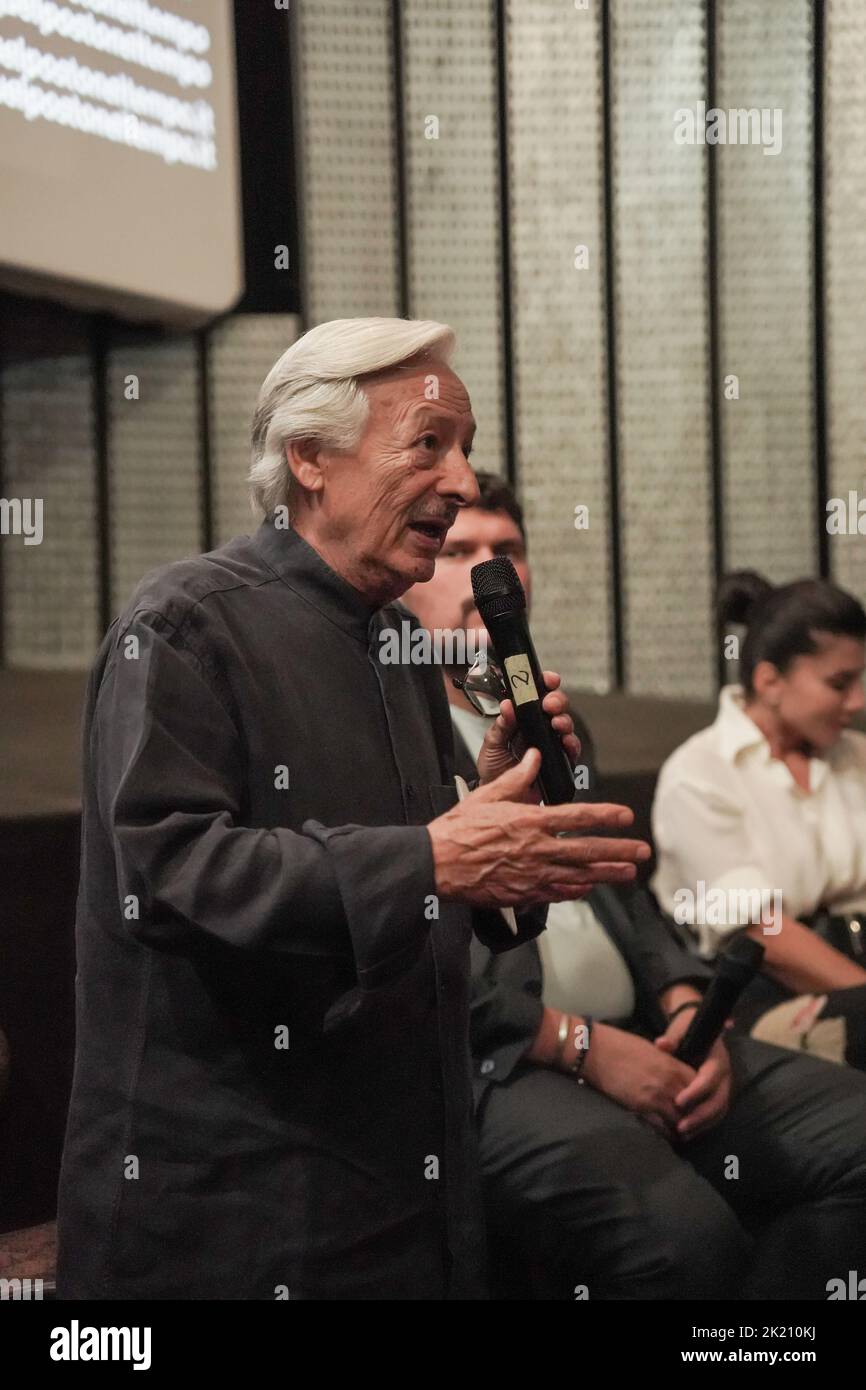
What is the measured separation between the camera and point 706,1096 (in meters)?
1.85

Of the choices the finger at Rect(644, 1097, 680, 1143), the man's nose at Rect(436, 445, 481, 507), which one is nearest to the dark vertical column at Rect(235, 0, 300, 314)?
the man's nose at Rect(436, 445, 481, 507)

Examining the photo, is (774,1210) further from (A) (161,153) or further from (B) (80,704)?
(A) (161,153)

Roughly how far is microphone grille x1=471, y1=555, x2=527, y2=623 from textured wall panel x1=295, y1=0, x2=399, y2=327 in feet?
6.16

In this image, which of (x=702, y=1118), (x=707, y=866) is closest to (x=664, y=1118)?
(x=702, y=1118)

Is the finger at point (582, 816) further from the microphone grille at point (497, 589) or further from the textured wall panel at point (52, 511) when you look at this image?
the textured wall panel at point (52, 511)

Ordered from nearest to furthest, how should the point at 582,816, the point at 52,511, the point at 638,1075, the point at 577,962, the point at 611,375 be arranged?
the point at 582,816, the point at 638,1075, the point at 577,962, the point at 52,511, the point at 611,375

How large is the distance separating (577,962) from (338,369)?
3.18 ft

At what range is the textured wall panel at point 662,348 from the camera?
3150 mm

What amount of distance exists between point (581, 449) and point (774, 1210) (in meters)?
1.81

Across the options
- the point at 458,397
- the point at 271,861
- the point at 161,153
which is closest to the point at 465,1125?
the point at 271,861

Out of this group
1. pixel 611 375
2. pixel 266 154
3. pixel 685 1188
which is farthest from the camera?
pixel 611 375

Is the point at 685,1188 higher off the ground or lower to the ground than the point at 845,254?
lower

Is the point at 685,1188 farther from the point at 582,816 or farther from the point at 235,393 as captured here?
the point at 235,393

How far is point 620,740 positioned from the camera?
285 centimetres
